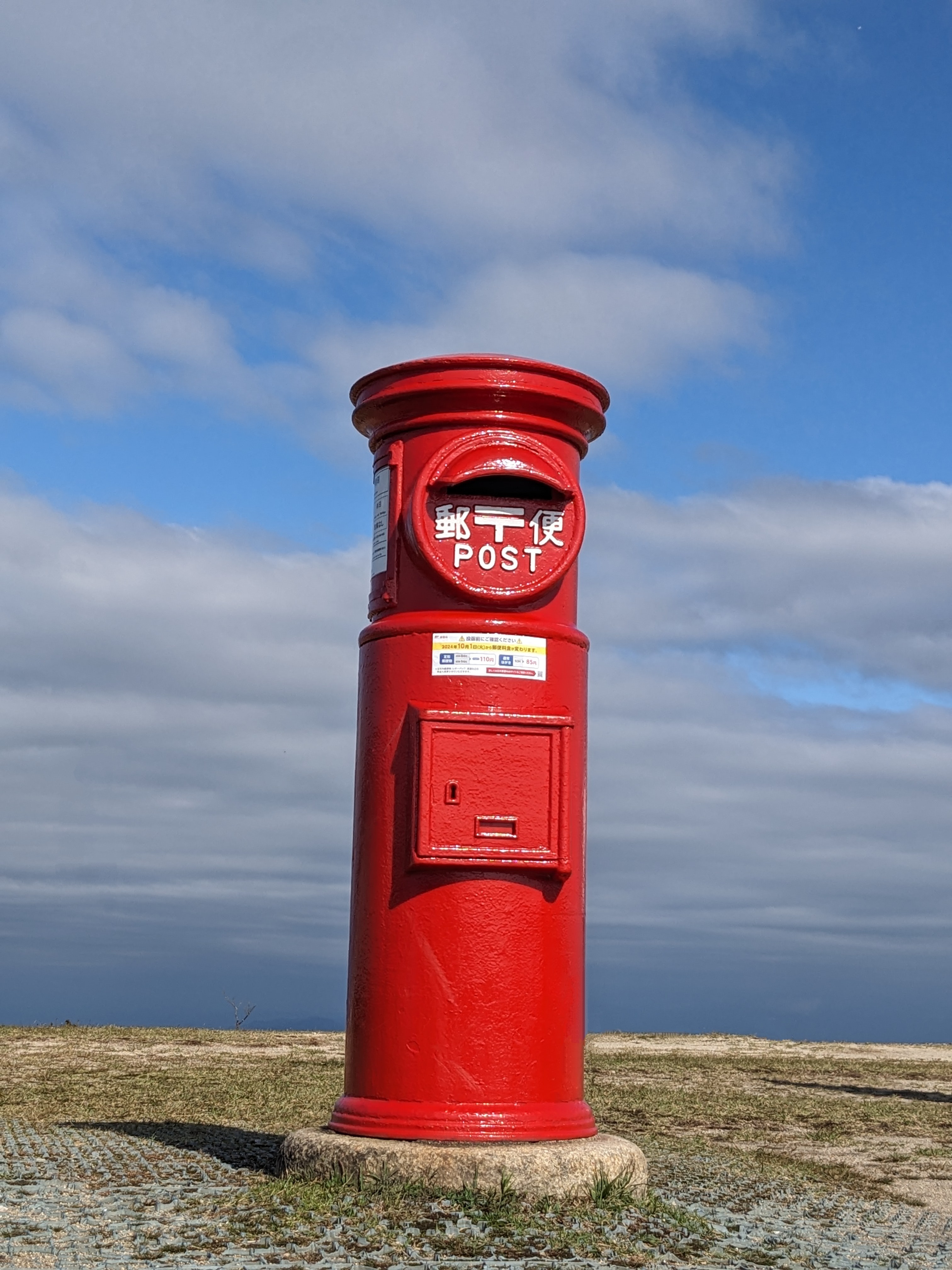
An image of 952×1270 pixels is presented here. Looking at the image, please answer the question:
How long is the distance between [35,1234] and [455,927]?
7.03 feet

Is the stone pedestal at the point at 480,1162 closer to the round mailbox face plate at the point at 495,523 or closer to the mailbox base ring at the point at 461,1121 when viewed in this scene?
the mailbox base ring at the point at 461,1121

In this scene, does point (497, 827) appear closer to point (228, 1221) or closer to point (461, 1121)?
point (461, 1121)

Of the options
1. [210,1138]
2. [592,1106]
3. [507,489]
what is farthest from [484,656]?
[592,1106]

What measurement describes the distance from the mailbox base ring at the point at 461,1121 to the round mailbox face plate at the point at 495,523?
2.34 m

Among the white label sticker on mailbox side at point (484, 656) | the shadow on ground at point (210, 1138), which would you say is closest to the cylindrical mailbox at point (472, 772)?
the white label sticker on mailbox side at point (484, 656)

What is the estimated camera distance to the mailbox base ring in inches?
244

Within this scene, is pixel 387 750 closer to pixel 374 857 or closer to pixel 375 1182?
pixel 374 857

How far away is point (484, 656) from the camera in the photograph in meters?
6.62

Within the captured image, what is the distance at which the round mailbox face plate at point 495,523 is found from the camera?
670cm

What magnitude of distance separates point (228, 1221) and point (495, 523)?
3.32m

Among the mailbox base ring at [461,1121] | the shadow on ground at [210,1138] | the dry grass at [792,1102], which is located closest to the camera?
the mailbox base ring at [461,1121]

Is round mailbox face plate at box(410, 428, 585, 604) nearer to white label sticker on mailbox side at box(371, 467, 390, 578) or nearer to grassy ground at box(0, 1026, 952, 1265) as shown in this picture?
white label sticker on mailbox side at box(371, 467, 390, 578)

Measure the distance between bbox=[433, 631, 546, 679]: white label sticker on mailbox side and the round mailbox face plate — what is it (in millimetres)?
190

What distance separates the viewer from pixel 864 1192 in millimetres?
7160
